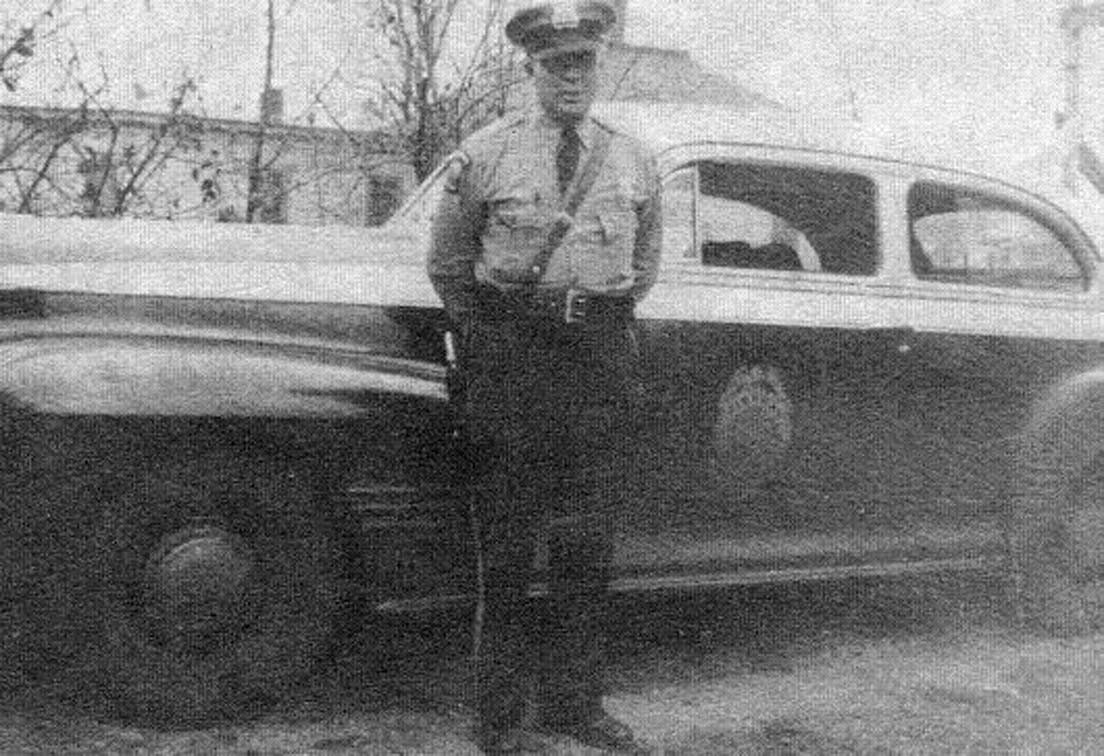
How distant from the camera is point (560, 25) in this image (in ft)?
12.3

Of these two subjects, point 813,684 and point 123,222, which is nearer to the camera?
point 123,222

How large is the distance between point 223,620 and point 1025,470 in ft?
9.84

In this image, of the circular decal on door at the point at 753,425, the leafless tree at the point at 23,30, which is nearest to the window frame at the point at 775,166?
the circular decal on door at the point at 753,425

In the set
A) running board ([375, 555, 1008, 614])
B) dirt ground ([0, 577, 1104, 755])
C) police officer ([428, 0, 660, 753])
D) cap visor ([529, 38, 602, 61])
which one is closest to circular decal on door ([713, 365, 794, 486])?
running board ([375, 555, 1008, 614])

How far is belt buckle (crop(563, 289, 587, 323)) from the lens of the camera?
371cm

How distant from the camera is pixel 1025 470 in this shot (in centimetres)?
525

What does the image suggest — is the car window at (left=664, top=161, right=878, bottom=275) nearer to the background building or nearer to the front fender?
the front fender

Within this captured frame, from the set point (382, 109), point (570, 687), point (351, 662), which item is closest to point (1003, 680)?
point (570, 687)

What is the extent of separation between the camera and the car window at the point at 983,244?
17.1 feet

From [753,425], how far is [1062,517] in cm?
151

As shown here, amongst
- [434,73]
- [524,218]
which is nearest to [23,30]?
[434,73]

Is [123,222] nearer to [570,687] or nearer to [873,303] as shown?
[570,687]

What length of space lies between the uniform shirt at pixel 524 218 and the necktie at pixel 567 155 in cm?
2

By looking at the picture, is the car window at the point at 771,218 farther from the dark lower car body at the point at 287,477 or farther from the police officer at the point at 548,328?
the police officer at the point at 548,328
